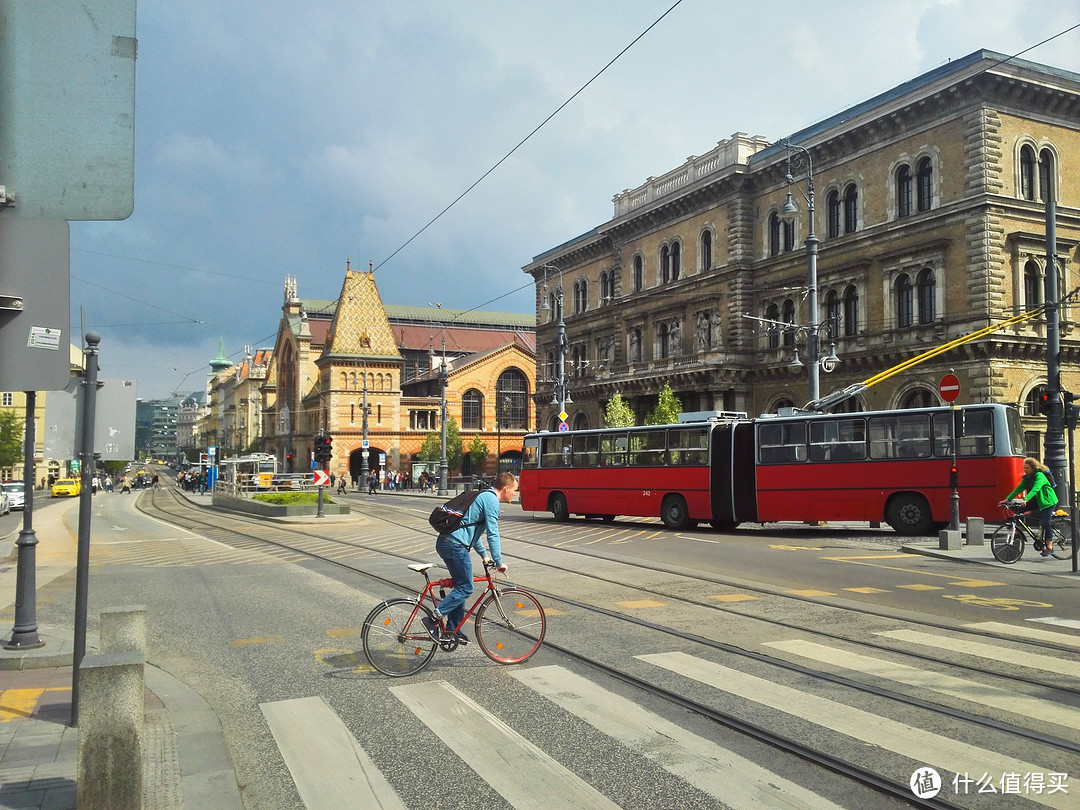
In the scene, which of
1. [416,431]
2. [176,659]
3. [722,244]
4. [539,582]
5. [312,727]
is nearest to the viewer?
[312,727]

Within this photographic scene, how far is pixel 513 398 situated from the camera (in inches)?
3381

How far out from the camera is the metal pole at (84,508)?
19.9ft

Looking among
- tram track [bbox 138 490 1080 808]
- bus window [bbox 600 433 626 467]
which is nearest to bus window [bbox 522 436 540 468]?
bus window [bbox 600 433 626 467]

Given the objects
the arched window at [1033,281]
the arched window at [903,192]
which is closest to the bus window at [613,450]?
the arched window at [903,192]

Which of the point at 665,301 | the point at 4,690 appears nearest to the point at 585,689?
the point at 4,690

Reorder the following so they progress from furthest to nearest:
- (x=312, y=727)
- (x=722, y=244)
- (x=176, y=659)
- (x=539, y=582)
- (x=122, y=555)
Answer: (x=722, y=244), (x=122, y=555), (x=539, y=582), (x=176, y=659), (x=312, y=727)

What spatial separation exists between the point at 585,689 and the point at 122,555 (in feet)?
49.0

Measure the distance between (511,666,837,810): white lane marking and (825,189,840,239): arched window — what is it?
113ft

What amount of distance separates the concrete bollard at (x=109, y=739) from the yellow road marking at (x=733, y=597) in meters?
8.36

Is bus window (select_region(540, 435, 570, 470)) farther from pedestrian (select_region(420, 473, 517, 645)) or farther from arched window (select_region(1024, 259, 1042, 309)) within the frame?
pedestrian (select_region(420, 473, 517, 645))

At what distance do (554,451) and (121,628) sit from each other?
22.6 metres

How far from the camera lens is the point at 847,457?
21.6 m

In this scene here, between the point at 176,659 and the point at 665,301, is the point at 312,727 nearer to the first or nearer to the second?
the point at 176,659

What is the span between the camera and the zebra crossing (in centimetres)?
484
